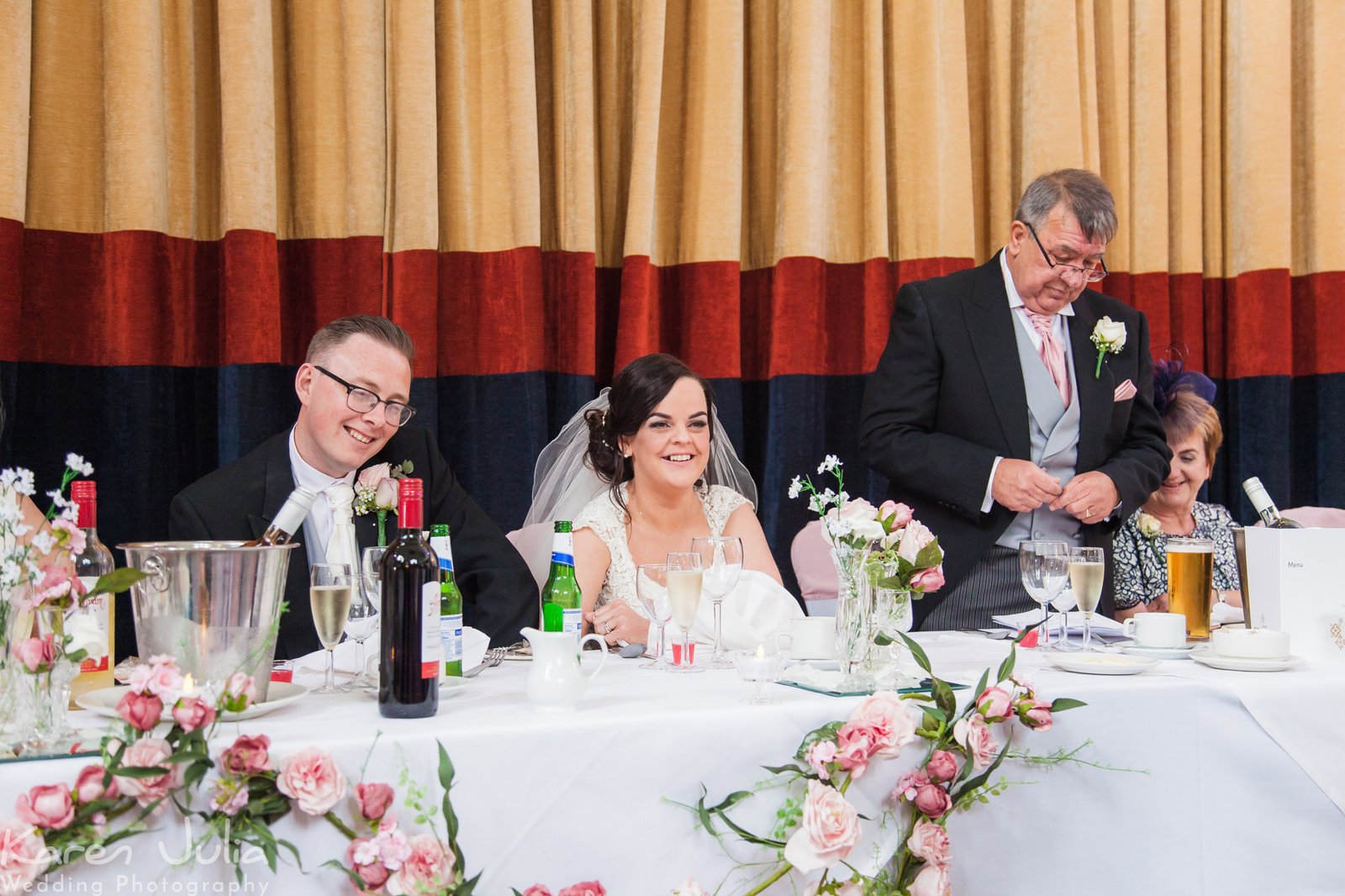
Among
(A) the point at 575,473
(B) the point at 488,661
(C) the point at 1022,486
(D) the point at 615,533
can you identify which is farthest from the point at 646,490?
(B) the point at 488,661

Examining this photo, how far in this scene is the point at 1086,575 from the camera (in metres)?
1.72

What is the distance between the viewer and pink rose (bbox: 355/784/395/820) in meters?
1.08

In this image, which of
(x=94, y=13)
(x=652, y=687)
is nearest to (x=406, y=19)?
(x=94, y=13)

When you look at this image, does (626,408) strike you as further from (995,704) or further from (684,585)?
(995,704)

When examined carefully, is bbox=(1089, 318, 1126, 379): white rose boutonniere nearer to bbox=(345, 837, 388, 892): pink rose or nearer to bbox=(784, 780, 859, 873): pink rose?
bbox=(784, 780, 859, 873): pink rose

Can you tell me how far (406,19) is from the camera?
301 centimetres

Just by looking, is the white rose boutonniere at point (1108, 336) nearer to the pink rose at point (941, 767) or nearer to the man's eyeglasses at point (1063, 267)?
the man's eyeglasses at point (1063, 267)

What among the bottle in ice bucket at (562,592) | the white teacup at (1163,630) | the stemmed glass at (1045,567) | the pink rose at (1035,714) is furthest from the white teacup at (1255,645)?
the bottle in ice bucket at (562,592)

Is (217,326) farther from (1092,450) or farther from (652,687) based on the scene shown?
(1092,450)

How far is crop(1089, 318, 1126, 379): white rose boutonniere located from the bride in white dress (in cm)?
89

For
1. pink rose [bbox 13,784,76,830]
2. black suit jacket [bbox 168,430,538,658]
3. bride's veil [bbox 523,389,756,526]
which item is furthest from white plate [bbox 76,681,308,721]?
bride's veil [bbox 523,389,756,526]

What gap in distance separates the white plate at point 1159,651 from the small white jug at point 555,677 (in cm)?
93

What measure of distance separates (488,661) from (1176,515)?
84.3 inches

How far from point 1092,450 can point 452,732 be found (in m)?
1.86
